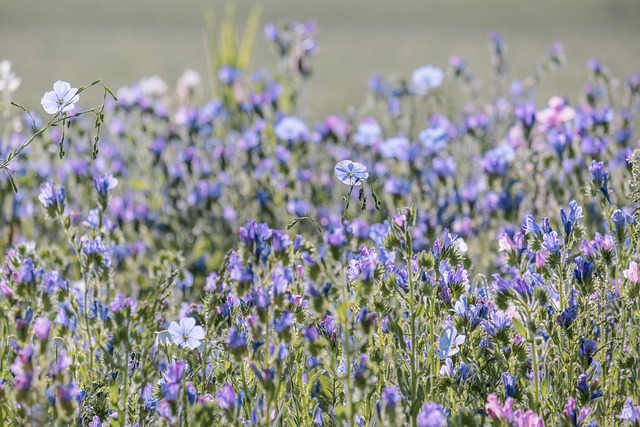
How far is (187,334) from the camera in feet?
5.87

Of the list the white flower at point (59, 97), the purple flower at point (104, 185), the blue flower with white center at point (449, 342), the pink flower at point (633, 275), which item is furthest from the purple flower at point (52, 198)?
the pink flower at point (633, 275)

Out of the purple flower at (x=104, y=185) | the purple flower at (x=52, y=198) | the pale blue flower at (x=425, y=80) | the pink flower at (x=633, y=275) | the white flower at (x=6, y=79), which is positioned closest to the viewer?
the pink flower at (x=633, y=275)

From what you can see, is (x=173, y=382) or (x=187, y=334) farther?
(x=187, y=334)

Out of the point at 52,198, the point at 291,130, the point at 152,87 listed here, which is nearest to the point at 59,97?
the point at 52,198

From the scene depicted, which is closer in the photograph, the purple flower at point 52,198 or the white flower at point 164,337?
the white flower at point 164,337

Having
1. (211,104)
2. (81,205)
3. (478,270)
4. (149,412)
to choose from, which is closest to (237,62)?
(211,104)

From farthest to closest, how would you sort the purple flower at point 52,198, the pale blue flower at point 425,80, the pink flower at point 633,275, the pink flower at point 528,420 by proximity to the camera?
the pale blue flower at point 425,80, the purple flower at point 52,198, the pink flower at point 633,275, the pink flower at point 528,420

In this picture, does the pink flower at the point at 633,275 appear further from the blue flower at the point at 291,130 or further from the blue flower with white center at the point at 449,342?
the blue flower at the point at 291,130

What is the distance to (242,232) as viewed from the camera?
1.52 meters

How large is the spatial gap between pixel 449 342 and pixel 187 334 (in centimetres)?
55

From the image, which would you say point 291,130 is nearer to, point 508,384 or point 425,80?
point 425,80

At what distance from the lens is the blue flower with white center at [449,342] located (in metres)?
1.72

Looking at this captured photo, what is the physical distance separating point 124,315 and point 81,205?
2455 millimetres

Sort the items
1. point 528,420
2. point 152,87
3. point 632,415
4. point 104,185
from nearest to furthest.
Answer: point 528,420 < point 632,415 < point 104,185 < point 152,87
